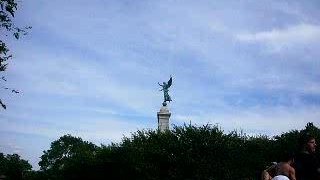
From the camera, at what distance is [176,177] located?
89.0 feet

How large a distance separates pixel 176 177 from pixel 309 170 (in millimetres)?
18518

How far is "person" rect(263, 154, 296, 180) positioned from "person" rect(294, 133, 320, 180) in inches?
6.2

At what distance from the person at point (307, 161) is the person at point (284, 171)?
16cm

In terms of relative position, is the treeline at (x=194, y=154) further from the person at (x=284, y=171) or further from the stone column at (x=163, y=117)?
the person at (x=284, y=171)

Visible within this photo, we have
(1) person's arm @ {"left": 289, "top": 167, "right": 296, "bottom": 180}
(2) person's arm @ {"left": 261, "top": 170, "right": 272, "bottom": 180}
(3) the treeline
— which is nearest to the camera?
(1) person's arm @ {"left": 289, "top": 167, "right": 296, "bottom": 180}

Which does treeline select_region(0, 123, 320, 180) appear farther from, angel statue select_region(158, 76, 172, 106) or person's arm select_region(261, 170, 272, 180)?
person's arm select_region(261, 170, 272, 180)

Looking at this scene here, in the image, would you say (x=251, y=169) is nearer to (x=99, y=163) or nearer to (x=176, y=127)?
(x=176, y=127)

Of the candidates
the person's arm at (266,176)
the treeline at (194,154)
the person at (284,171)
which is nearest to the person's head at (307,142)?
the person at (284,171)

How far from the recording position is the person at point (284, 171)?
9406 mm

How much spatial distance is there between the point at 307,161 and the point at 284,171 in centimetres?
58

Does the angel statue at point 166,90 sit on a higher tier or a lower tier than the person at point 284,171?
higher

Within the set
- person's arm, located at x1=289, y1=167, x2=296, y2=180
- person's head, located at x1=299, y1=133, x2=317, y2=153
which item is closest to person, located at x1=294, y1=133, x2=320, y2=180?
person's head, located at x1=299, y1=133, x2=317, y2=153

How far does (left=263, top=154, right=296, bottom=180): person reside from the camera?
941 centimetres

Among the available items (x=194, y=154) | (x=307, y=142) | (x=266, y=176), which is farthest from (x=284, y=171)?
(x=194, y=154)
